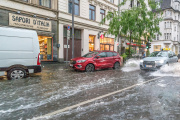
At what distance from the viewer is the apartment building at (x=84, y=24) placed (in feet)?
53.7

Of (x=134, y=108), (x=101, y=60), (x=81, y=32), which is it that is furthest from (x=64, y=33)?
(x=134, y=108)

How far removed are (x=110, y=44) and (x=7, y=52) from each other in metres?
18.9

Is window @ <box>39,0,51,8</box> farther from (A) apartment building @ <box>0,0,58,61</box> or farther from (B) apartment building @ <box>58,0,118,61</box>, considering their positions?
(B) apartment building @ <box>58,0,118,61</box>

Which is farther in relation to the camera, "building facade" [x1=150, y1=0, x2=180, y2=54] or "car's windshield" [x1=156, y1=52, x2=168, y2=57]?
"building facade" [x1=150, y1=0, x2=180, y2=54]

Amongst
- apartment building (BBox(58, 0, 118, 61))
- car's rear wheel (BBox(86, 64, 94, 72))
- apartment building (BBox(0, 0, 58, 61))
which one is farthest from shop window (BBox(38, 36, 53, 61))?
car's rear wheel (BBox(86, 64, 94, 72))

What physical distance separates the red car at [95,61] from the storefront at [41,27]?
19.9 feet

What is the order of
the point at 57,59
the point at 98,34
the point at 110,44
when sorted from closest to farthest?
the point at 57,59 → the point at 98,34 → the point at 110,44

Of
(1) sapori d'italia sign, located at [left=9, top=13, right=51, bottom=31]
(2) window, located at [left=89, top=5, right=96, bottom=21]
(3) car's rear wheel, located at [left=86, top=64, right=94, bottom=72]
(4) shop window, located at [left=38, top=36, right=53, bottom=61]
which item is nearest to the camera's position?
(3) car's rear wheel, located at [left=86, top=64, right=94, bottom=72]

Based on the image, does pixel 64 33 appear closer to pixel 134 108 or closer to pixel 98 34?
pixel 98 34

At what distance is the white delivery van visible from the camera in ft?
21.1

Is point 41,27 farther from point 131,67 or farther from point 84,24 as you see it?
point 131,67

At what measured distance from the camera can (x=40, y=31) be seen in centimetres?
1427

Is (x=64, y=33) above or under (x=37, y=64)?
above

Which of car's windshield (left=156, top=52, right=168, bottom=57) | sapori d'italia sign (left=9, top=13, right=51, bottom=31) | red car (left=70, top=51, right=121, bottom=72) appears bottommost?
red car (left=70, top=51, right=121, bottom=72)
